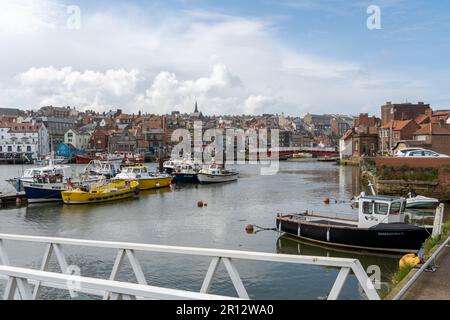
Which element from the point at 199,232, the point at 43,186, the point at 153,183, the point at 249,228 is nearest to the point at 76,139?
the point at 153,183

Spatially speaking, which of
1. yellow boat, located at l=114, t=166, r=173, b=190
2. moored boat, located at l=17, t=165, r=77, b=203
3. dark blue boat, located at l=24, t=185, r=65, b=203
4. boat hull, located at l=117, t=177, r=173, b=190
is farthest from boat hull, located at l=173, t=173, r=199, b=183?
dark blue boat, located at l=24, t=185, r=65, b=203

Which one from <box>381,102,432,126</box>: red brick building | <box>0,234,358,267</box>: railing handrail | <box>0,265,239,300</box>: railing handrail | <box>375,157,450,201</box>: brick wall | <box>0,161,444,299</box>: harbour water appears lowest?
<box>0,161,444,299</box>: harbour water

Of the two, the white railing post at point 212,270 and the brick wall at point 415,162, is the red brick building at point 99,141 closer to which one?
the brick wall at point 415,162

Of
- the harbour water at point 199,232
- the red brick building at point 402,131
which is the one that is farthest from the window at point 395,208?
the red brick building at point 402,131

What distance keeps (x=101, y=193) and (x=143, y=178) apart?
36.9 ft

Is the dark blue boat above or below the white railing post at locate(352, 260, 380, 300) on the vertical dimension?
below

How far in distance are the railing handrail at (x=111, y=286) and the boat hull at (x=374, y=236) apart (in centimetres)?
1614

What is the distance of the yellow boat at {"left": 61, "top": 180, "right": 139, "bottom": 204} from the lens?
3709cm

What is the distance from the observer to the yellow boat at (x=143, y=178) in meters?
49.2

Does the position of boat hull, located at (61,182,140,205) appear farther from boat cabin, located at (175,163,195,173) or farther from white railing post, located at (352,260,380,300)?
white railing post, located at (352,260,380,300)

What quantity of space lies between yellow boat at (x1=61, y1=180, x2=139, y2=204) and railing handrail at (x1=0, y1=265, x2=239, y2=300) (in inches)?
1282
